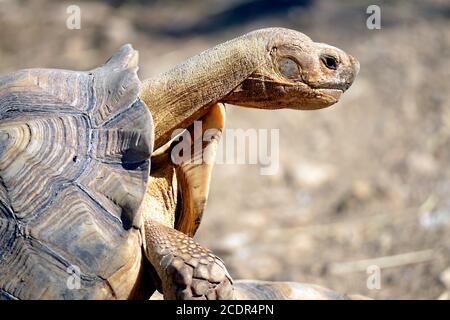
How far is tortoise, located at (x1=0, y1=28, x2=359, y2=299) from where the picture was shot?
2.63m

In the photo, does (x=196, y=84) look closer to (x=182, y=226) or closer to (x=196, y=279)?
(x=182, y=226)

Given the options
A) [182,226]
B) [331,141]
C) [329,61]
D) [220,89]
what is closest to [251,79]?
[220,89]

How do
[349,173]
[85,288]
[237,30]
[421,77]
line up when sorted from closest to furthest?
[85,288]
[349,173]
[421,77]
[237,30]

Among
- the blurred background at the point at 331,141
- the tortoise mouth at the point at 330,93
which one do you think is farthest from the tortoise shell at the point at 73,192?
the blurred background at the point at 331,141

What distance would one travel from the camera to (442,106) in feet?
20.4

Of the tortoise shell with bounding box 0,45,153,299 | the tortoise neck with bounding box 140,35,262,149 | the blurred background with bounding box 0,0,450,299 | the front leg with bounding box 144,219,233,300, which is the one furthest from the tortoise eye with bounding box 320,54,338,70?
the blurred background with bounding box 0,0,450,299

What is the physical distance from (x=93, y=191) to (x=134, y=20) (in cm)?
604

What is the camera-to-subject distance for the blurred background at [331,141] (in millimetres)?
4750

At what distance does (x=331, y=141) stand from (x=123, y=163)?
139 inches

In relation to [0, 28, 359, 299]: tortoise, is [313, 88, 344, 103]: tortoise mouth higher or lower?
higher

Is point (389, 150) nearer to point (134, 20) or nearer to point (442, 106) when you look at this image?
point (442, 106)

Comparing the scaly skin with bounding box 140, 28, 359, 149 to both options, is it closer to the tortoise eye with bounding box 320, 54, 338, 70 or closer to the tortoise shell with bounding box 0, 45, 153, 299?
the tortoise eye with bounding box 320, 54, 338, 70

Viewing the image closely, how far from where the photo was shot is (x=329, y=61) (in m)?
3.12
